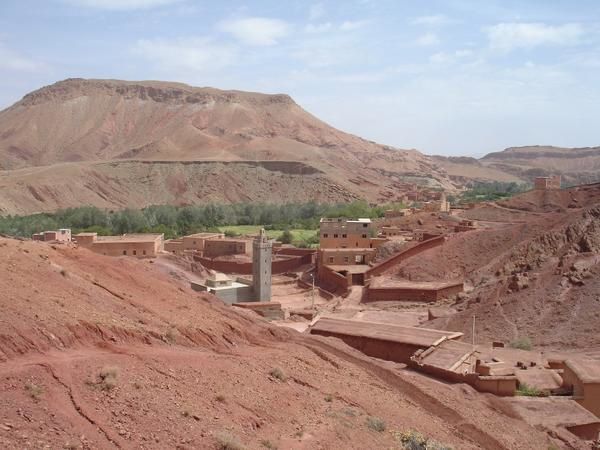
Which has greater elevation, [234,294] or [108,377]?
[108,377]

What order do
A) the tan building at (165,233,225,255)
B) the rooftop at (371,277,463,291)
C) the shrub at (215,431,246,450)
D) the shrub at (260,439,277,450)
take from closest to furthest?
the shrub at (215,431,246,450) → the shrub at (260,439,277,450) → the rooftop at (371,277,463,291) → the tan building at (165,233,225,255)

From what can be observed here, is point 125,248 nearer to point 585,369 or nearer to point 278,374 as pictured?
point 585,369

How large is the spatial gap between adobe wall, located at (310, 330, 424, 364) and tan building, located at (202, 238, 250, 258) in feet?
82.3

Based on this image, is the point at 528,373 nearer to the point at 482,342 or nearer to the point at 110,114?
the point at 482,342

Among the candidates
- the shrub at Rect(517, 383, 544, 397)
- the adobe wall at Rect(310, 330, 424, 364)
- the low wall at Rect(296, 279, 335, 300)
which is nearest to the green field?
the low wall at Rect(296, 279, 335, 300)

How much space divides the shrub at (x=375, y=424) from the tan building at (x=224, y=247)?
34182mm

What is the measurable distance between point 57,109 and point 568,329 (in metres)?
120

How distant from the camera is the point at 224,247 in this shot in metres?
45.2

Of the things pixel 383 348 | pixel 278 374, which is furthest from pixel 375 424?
pixel 383 348

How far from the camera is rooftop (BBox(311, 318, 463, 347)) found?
18875mm

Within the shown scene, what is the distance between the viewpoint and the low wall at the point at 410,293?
30.4m

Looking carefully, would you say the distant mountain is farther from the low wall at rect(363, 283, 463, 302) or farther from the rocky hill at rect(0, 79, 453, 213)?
the low wall at rect(363, 283, 463, 302)

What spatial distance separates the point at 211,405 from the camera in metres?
9.27

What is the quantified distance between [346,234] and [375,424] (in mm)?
31177
